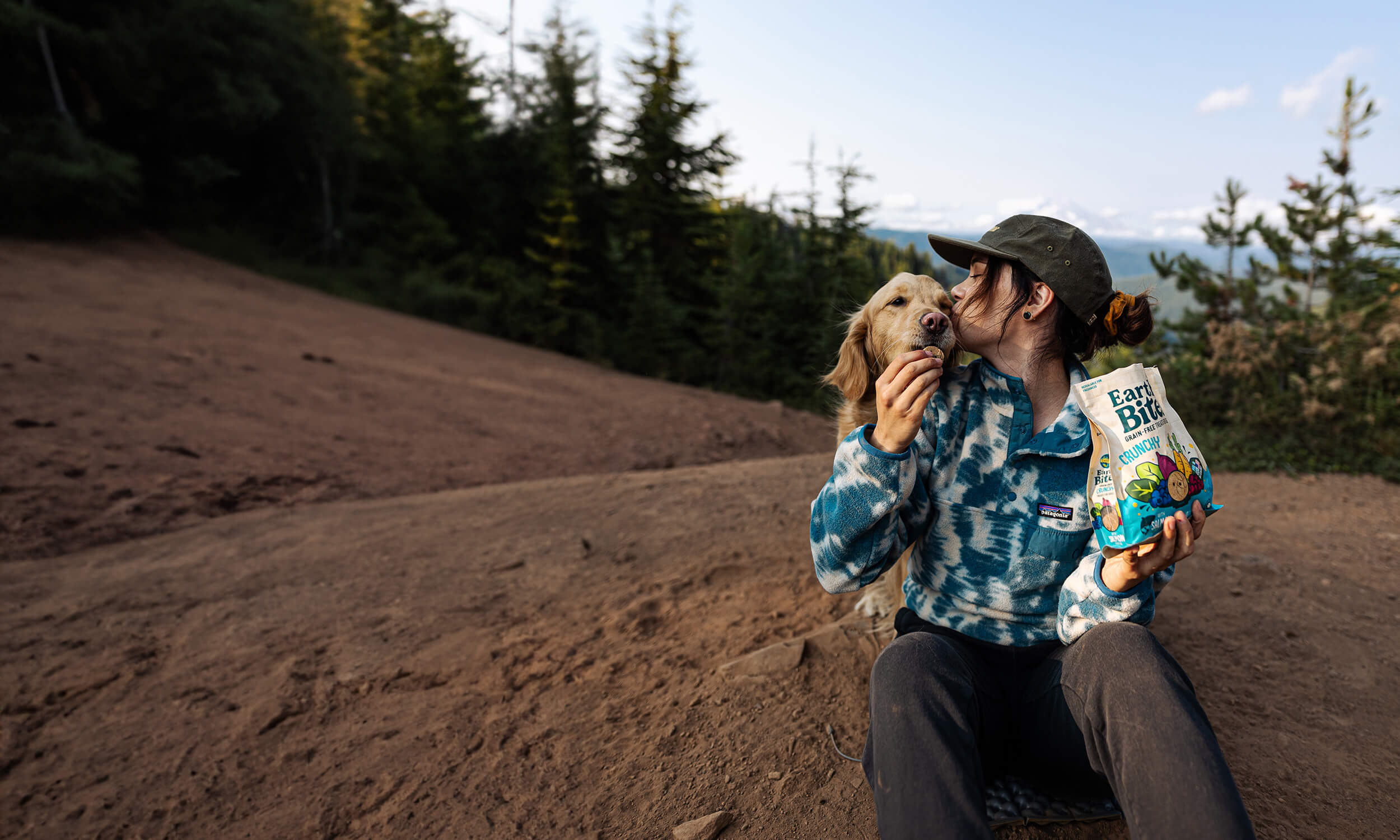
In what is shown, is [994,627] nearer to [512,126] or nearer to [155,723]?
[155,723]

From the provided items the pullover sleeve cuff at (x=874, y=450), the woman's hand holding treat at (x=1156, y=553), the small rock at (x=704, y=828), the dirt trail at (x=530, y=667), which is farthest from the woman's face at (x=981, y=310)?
the small rock at (x=704, y=828)

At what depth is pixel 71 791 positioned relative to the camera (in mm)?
2490

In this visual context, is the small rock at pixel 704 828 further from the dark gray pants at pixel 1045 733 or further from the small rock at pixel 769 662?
the small rock at pixel 769 662

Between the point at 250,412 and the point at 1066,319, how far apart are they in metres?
7.86

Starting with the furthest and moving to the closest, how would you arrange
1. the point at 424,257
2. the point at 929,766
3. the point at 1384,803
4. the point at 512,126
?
the point at 512,126, the point at 424,257, the point at 1384,803, the point at 929,766

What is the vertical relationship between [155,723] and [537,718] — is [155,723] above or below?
below

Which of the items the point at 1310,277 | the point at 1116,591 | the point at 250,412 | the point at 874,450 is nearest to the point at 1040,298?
the point at 874,450

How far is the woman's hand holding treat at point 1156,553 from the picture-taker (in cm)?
158

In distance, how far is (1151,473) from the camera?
1.59m

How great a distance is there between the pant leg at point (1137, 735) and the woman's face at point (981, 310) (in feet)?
2.59

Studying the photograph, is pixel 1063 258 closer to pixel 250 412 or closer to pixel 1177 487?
pixel 1177 487

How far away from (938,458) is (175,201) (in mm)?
20971

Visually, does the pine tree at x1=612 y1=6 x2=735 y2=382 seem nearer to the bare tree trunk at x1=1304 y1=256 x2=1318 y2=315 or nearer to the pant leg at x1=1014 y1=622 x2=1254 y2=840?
the bare tree trunk at x1=1304 y1=256 x2=1318 y2=315

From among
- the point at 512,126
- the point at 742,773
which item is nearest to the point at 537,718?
the point at 742,773
